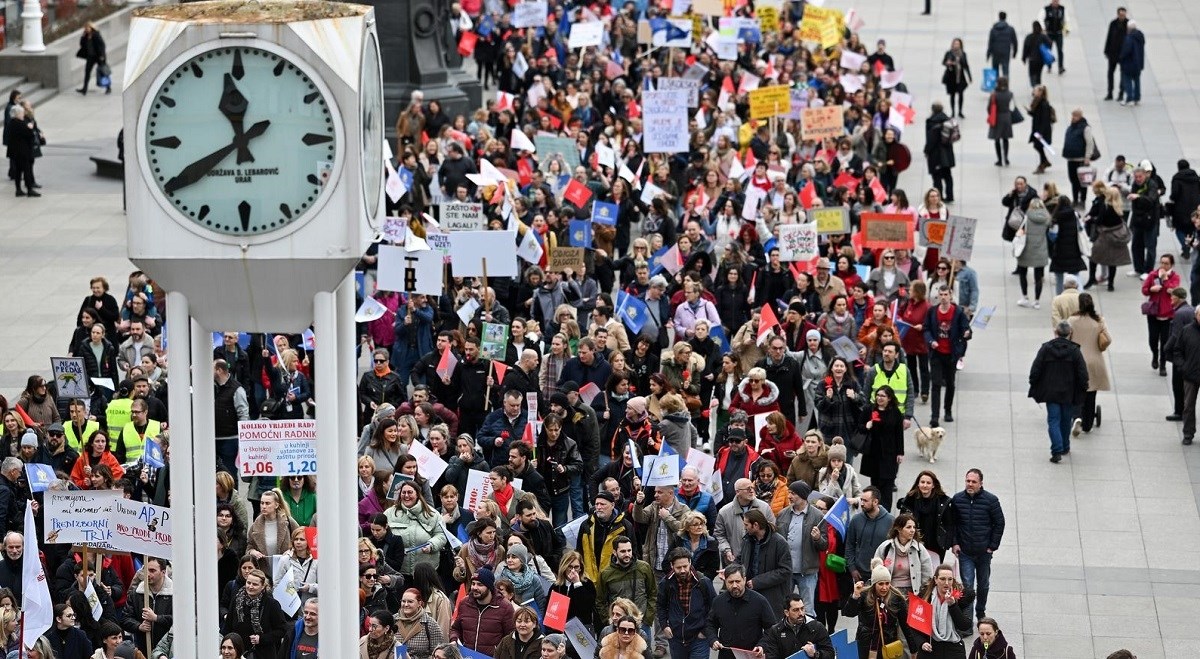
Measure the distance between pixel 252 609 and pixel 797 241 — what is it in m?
9.94

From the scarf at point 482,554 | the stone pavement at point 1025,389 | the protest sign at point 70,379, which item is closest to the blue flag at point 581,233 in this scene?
the stone pavement at point 1025,389

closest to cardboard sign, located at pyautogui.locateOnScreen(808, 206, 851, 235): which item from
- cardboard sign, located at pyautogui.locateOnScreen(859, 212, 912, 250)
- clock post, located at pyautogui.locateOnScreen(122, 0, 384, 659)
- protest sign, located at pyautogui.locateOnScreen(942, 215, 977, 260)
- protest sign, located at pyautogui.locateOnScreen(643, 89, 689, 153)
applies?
cardboard sign, located at pyautogui.locateOnScreen(859, 212, 912, 250)

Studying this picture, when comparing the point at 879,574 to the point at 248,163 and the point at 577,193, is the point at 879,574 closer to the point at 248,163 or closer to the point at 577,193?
the point at 248,163

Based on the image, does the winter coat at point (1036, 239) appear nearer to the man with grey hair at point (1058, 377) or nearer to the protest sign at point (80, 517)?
the man with grey hair at point (1058, 377)

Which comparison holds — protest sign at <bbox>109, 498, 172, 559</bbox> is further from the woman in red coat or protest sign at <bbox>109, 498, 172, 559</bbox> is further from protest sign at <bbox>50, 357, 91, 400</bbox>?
the woman in red coat

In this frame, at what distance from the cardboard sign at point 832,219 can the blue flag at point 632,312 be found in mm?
Answer: 3636

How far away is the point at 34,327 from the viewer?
82.1 ft

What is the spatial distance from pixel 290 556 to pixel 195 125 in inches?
256

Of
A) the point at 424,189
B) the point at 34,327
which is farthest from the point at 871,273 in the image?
the point at 34,327

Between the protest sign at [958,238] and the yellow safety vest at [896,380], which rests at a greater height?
the protest sign at [958,238]

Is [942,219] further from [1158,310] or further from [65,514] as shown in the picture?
[65,514]

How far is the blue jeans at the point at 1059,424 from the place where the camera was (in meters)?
20.1

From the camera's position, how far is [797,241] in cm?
2239

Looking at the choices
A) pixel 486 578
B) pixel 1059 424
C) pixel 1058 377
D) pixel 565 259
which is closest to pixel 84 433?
pixel 486 578
